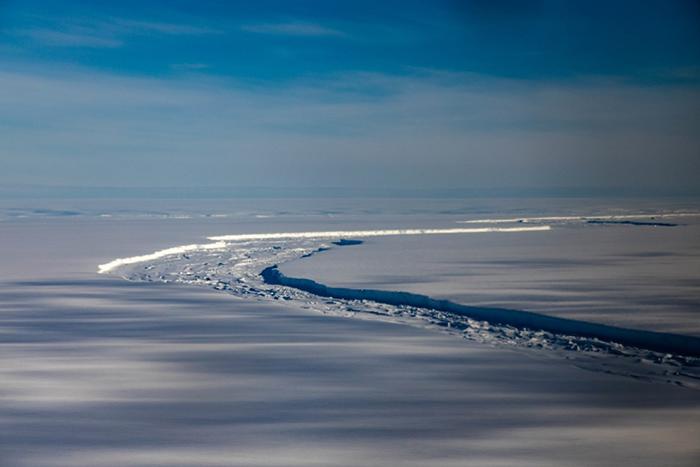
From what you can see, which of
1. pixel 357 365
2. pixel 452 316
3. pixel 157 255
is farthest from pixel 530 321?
pixel 157 255

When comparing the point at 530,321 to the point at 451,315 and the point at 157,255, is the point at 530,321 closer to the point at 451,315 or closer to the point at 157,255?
the point at 451,315

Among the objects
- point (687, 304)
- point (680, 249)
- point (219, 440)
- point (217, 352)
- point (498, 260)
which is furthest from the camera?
point (680, 249)

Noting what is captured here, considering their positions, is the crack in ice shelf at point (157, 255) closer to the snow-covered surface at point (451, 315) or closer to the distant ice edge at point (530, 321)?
the snow-covered surface at point (451, 315)

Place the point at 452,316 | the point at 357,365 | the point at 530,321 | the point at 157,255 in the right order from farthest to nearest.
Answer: the point at 157,255, the point at 452,316, the point at 530,321, the point at 357,365

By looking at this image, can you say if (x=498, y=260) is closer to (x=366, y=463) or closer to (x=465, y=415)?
(x=465, y=415)

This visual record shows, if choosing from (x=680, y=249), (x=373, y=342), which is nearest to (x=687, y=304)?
(x=373, y=342)

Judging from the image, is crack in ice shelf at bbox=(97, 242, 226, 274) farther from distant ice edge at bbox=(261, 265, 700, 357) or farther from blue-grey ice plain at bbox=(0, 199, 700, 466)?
distant ice edge at bbox=(261, 265, 700, 357)
